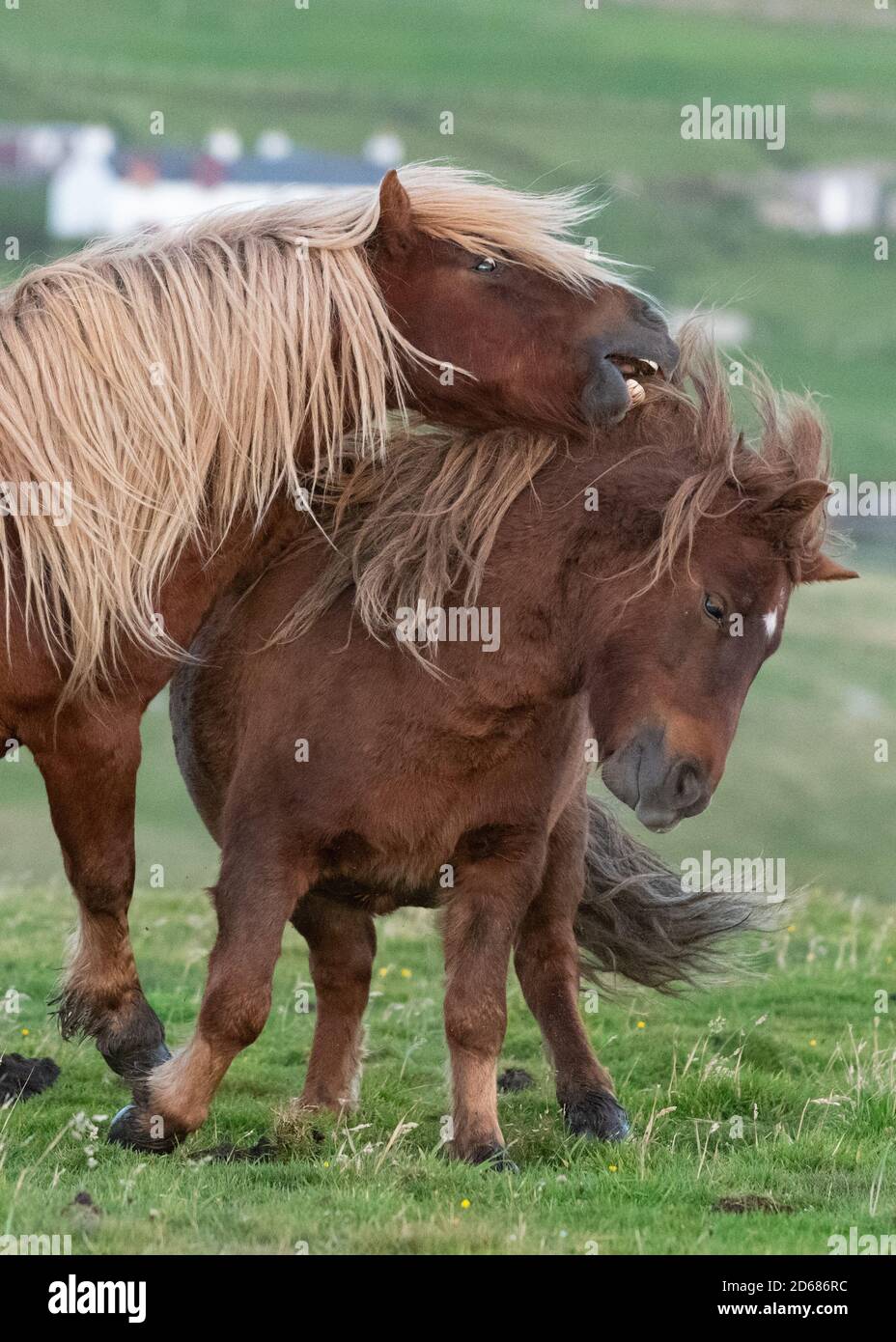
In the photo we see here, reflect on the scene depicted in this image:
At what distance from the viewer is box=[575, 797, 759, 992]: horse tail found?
696cm

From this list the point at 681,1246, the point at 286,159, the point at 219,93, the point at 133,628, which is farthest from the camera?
the point at 219,93

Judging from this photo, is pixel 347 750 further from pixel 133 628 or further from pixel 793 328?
pixel 793 328

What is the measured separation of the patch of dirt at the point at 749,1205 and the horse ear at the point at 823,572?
76.6 inches

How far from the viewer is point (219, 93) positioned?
169 ft

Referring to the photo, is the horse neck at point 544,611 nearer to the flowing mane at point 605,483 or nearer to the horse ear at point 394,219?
the flowing mane at point 605,483

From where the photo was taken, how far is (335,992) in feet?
20.5


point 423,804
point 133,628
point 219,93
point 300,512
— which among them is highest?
point 219,93

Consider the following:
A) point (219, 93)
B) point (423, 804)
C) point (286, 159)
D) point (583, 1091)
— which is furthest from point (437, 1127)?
point (219, 93)

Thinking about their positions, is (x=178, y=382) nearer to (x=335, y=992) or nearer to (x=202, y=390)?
(x=202, y=390)

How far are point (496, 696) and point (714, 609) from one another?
746mm

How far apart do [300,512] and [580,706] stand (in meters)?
1.20
